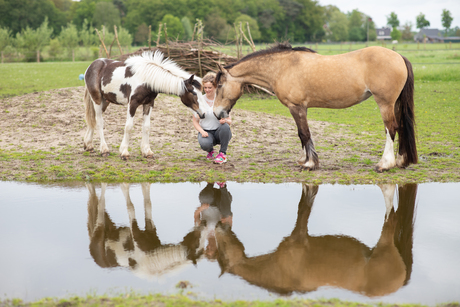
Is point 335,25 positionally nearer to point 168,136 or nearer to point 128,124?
point 168,136

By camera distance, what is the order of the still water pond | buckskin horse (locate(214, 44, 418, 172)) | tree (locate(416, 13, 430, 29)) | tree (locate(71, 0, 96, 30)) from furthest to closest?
tree (locate(416, 13, 430, 29))
tree (locate(71, 0, 96, 30))
buckskin horse (locate(214, 44, 418, 172))
the still water pond

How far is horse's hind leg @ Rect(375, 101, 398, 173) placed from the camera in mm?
6070

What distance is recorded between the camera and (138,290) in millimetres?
2898

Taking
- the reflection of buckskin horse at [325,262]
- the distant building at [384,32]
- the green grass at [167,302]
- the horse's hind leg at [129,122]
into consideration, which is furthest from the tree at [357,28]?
the green grass at [167,302]

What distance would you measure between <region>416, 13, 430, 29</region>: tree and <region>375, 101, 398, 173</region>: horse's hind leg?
434 feet

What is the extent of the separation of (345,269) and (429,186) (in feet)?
9.95

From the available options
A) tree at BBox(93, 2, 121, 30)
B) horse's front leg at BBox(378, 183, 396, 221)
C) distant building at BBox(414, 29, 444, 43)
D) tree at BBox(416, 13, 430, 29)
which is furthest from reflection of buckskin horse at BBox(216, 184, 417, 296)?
tree at BBox(416, 13, 430, 29)

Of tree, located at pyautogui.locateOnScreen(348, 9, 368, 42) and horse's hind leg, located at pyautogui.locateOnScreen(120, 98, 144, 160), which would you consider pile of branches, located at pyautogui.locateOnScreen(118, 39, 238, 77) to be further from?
tree, located at pyautogui.locateOnScreen(348, 9, 368, 42)

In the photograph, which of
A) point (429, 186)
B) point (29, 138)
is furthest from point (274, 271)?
point (29, 138)

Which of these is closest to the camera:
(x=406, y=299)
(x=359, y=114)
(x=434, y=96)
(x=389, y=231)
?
(x=406, y=299)

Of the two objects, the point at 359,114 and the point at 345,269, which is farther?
the point at 359,114

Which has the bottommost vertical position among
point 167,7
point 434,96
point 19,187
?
point 19,187

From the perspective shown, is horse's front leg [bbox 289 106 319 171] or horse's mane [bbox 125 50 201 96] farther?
horse's mane [bbox 125 50 201 96]

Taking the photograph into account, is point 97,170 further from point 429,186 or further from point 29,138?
point 429,186
